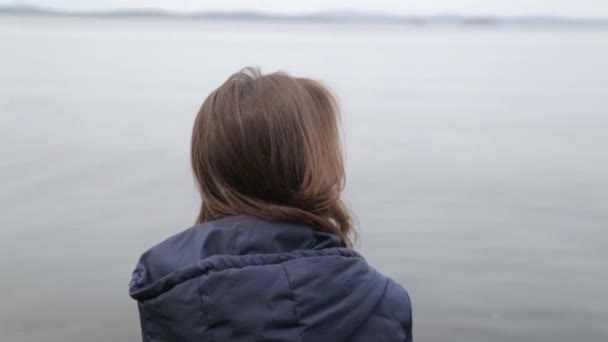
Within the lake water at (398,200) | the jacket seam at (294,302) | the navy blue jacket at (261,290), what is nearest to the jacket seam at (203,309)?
the navy blue jacket at (261,290)

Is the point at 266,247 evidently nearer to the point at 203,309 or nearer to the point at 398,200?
the point at 203,309

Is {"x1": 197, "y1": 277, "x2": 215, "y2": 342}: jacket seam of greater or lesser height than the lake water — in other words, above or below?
above

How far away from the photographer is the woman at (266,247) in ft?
4.56

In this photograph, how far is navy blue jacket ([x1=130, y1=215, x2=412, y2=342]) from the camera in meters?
1.39

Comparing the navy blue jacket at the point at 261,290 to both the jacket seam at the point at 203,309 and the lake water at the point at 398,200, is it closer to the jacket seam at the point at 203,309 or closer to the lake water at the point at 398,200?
the jacket seam at the point at 203,309

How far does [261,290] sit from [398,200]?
633 centimetres

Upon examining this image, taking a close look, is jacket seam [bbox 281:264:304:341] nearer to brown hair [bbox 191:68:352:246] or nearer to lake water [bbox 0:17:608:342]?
brown hair [bbox 191:68:352:246]

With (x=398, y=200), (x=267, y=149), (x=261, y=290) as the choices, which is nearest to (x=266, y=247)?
(x=261, y=290)

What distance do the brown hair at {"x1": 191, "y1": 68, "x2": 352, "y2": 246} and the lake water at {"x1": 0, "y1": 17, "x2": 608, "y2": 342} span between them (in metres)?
3.31

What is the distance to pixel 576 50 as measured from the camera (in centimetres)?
3077

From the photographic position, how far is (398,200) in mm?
7617

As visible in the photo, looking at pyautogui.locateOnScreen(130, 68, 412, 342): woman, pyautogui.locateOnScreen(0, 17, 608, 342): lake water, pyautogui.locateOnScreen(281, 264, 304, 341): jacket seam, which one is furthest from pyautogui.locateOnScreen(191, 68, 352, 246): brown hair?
pyautogui.locateOnScreen(0, 17, 608, 342): lake water

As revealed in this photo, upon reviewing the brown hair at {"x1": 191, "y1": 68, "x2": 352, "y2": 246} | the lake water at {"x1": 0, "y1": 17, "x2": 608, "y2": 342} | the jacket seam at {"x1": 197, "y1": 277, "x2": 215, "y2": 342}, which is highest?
the brown hair at {"x1": 191, "y1": 68, "x2": 352, "y2": 246}

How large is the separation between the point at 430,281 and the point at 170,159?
4770 millimetres
